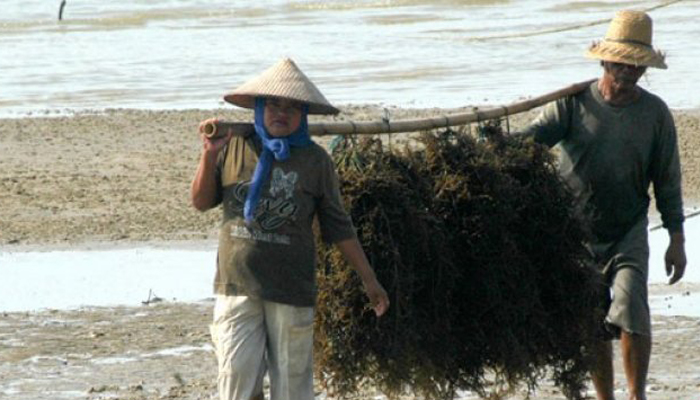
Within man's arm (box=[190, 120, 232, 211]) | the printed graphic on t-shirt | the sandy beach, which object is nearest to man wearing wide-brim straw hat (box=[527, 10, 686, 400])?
the sandy beach

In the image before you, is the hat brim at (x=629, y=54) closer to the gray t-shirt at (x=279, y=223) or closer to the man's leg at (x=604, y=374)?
the man's leg at (x=604, y=374)

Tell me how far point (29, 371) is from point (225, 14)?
28.3 m

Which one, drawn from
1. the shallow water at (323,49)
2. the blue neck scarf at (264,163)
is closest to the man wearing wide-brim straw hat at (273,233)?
the blue neck scarf at (264,163)

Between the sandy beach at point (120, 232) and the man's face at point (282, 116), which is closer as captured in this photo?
the man's face at point (282, 116)

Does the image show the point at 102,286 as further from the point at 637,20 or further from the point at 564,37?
the point at 564,37

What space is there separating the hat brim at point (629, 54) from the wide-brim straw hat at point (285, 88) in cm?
143

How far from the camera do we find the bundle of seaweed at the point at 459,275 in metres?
6.47

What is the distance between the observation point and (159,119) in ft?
57.2

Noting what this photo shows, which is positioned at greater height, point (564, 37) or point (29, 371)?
point (29, 371)

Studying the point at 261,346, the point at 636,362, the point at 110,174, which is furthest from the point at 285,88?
the point at 110,174

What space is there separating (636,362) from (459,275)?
2.72ft

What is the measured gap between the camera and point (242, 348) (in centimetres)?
591

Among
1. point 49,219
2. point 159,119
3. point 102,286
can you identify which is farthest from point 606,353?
point 159,119

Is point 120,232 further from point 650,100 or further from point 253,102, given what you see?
point 253,102
